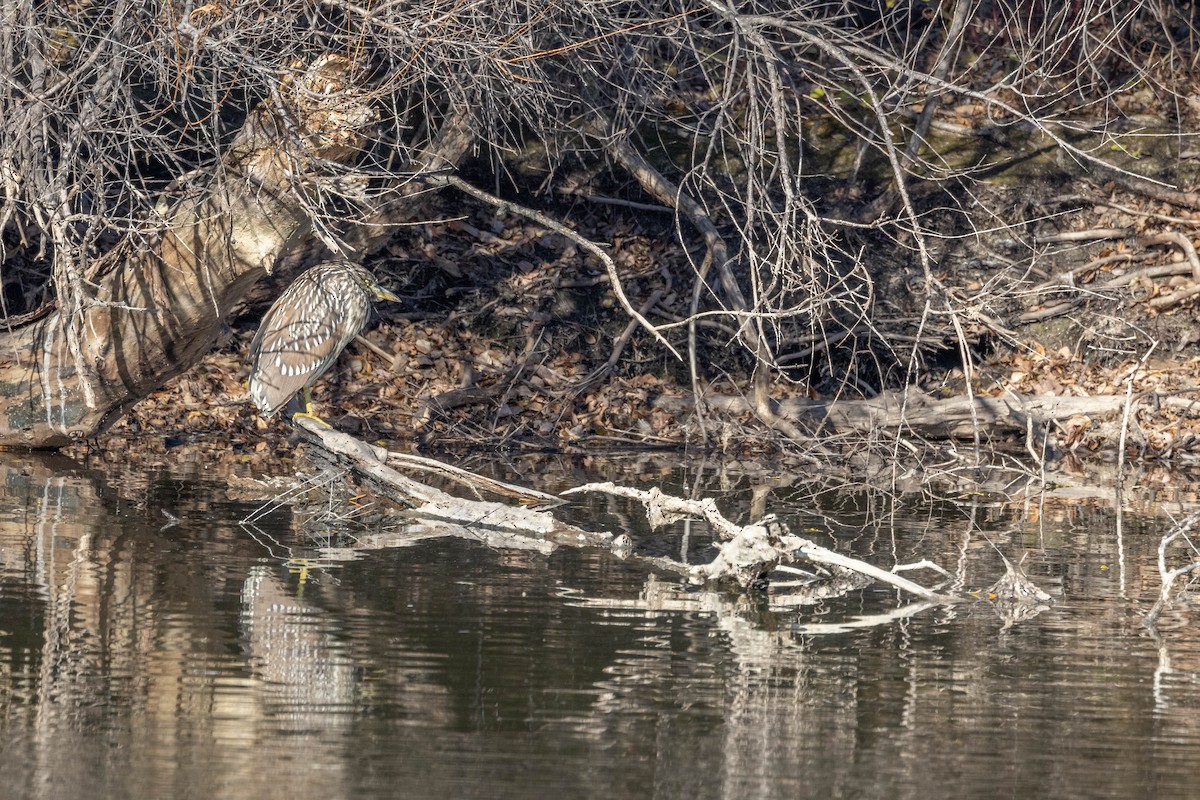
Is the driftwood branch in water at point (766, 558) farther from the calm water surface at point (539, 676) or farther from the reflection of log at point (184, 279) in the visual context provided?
the reflection of log at point (184, 279)

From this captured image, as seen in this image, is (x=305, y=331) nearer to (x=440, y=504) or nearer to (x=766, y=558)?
(x=440, y=504)

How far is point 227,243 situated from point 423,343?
4.40m

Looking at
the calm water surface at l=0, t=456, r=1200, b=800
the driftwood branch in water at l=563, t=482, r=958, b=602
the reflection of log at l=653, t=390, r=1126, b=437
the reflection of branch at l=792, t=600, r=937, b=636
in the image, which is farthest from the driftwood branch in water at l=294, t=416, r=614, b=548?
the reflection of log at l=653, t=390, r=1126, b=437

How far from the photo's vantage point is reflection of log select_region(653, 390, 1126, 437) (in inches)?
492

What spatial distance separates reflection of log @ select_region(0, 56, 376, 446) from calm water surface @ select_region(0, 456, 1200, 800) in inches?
79.0

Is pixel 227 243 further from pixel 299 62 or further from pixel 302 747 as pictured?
pixel 302 747

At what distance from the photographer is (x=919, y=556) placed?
838 centimetres

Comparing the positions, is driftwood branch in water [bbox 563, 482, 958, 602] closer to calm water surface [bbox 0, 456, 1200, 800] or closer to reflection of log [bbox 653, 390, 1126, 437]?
calm water surface [bbox 0, 456, 1200, 800]

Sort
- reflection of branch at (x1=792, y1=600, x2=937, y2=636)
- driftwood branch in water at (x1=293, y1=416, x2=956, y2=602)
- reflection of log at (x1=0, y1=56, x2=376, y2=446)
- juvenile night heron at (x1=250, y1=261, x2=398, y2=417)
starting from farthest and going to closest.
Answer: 1. juvenile night heron at (x1=250, y1=261, x2=398, y2=417)
2. reflection of log at (x1=0, y1=56, x2=376, y2=446)
3. driftwood branch in water at (x1=293, y1=416, x2=956, y2=602)
4. reflection of branch at (x1=792, y1=600, x2=937, y2=636)

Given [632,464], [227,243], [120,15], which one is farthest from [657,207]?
[120,15]

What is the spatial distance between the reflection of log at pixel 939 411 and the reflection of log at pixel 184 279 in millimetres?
4549

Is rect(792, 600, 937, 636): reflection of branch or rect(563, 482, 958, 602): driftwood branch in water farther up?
rect(563, 482, 958, 602): driftwood branch in water

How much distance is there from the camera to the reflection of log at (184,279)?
938 centimetres

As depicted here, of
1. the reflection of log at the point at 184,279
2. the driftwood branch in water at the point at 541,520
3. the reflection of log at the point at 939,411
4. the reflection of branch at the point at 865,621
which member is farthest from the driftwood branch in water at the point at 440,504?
the reflection of log at the point at 939,411
